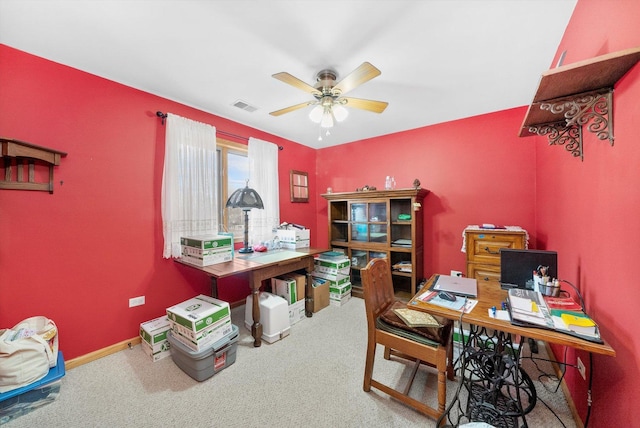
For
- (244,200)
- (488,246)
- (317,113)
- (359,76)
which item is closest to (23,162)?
(244,200)

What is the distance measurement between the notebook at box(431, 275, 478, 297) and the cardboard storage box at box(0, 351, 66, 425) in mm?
2745

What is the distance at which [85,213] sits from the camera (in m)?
2.02

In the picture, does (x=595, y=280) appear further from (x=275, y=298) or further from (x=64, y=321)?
(x=64, y=321)

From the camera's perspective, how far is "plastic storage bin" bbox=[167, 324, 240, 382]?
181 centimetres

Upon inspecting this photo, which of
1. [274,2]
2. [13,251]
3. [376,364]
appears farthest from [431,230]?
[13,251]

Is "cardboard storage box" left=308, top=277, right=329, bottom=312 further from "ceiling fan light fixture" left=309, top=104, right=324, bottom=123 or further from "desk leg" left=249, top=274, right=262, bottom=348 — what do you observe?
"ceiling fan light fixture" left=309, top=104, right=324, bottom=123

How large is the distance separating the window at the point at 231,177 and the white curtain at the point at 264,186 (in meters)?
0.12

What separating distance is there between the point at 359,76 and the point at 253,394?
237 cm

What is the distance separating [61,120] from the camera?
191 centimetres

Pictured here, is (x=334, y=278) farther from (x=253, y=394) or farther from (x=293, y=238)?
(x=253, y=394)

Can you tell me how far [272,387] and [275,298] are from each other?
869mm

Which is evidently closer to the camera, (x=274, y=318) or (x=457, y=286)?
(x=457, y=286)

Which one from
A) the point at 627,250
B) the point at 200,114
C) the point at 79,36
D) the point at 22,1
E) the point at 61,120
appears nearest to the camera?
the point at 627,250

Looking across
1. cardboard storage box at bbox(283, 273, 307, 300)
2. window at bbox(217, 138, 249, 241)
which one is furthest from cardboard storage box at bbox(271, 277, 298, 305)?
window at bbox(217, 138, 249, 241)
